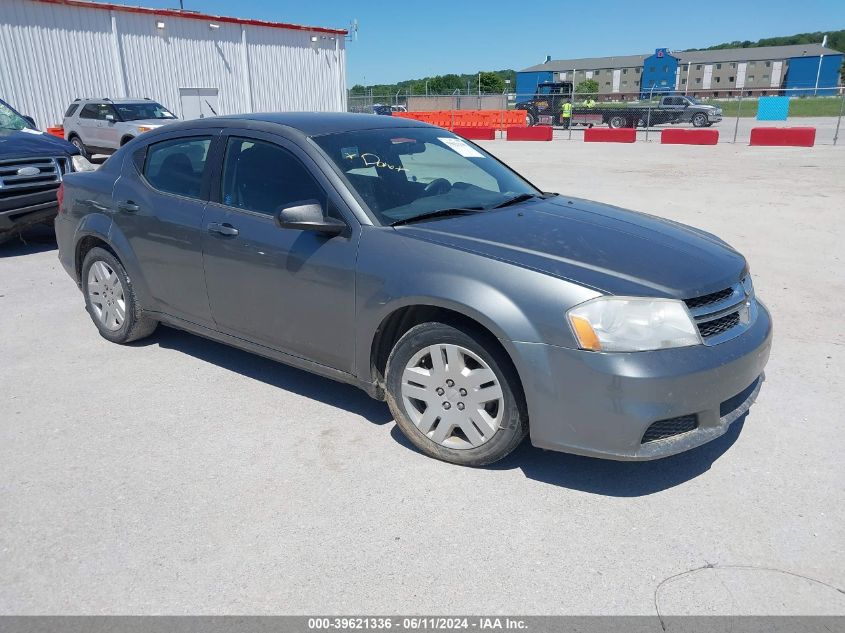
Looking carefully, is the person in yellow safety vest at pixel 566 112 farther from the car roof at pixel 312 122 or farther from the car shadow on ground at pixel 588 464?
the car shadow on ground at pixel 588 464

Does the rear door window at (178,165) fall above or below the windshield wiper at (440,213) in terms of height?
above

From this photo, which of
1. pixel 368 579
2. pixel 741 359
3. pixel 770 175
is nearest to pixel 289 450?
pixel 368 579

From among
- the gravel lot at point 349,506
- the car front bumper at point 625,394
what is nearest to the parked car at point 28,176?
the gravel lot at point 349,506

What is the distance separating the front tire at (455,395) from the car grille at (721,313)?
0.86m

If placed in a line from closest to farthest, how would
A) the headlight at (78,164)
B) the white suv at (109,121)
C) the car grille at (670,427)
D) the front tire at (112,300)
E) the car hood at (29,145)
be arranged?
the car grille at (670,427) → the front tire at (112,300) → the car hood at (29,145) → the headlight at (78,164) → the white suv at (109,121)

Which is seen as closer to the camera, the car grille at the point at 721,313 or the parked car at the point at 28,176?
the car grille at the point at 721,313

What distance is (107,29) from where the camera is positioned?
80.2 feet

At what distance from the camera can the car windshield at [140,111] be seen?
58.2 feet

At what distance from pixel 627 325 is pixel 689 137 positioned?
922 inches

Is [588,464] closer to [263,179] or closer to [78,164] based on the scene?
[263,179]

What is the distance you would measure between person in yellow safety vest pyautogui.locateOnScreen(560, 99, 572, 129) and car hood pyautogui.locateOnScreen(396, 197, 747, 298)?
29561mm

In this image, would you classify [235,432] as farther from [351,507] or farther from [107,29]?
[107,29]

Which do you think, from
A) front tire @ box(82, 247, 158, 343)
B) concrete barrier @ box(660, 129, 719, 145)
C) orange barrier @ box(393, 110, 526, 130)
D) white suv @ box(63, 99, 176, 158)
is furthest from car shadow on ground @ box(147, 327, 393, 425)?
orange barrier @ box(393, 110, 526, 130)

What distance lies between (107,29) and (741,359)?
27095mm
